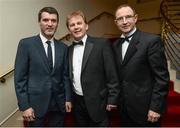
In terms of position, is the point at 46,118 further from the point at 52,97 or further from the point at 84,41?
the point at 84,41

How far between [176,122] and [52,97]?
164cm

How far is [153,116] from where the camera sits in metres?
2.16

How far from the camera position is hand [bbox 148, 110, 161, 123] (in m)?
2.16

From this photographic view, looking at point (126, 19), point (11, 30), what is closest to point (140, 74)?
point (126, 19)

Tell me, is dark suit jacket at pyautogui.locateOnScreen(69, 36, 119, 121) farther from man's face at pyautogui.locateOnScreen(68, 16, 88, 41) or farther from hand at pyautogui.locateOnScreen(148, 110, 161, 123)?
hand at pyautogui.locateOnScreen(148, 110, 161, 123)

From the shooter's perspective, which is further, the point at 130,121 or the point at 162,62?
the point at 130,121

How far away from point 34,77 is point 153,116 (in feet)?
3.47

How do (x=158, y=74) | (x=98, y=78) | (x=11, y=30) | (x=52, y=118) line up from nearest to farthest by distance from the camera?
(x=158, y=74) < (x=98, y=78) < (x=52, y=118) < (x=11, y=30)

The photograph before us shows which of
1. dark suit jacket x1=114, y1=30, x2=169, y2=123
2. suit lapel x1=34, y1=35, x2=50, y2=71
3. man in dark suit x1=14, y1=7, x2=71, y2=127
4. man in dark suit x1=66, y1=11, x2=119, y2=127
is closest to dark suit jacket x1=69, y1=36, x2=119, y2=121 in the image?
man in dark suit x1=66, y1=11, x2=119, y2=127

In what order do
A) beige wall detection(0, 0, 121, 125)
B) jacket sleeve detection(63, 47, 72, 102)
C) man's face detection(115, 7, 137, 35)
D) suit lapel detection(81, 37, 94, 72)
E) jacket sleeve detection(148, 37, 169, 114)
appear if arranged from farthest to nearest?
beige wall detection(0, 0, 121, 125) < jacket sleeve detection(63, 47, 72, 102) < suit lapel detection(81, 37, 94, 72) < man's face detection(115, 7, 137, 35) < jacket sleeve detection(148, 37, 169, 114)

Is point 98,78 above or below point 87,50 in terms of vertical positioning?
below

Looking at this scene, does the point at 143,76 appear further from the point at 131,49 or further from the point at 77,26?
the point at 77,26

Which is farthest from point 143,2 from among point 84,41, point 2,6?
point 84,41

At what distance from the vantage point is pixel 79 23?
93.0 inches
